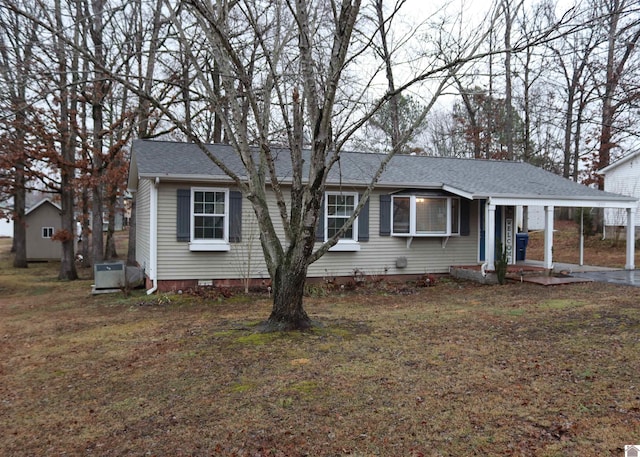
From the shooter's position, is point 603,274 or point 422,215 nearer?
point 422,215

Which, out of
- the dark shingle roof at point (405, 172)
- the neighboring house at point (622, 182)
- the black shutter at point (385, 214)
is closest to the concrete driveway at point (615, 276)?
the dark shingle roof at point (405, 172)

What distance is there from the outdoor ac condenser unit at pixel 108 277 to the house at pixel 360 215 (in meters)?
0.69

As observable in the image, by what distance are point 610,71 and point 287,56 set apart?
5754 mm

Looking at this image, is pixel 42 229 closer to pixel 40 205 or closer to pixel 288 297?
pixel 40 205

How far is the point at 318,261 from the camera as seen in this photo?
464 inches

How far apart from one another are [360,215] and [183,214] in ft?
14.3

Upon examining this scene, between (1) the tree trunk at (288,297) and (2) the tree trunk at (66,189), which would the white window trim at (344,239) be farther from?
(2) the tree trunk at (66,189)

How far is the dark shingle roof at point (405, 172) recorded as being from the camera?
35.9 ft

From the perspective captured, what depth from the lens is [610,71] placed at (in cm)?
838

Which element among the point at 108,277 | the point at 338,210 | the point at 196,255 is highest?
the point at 338,210

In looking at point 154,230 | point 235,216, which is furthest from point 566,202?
point 154,230

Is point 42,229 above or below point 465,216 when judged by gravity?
below

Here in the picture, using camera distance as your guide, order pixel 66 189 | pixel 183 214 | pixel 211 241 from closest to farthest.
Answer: pixel 183 214 → pixel 211 241 → pixel 66 189

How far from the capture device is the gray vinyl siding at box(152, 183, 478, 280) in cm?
1077
